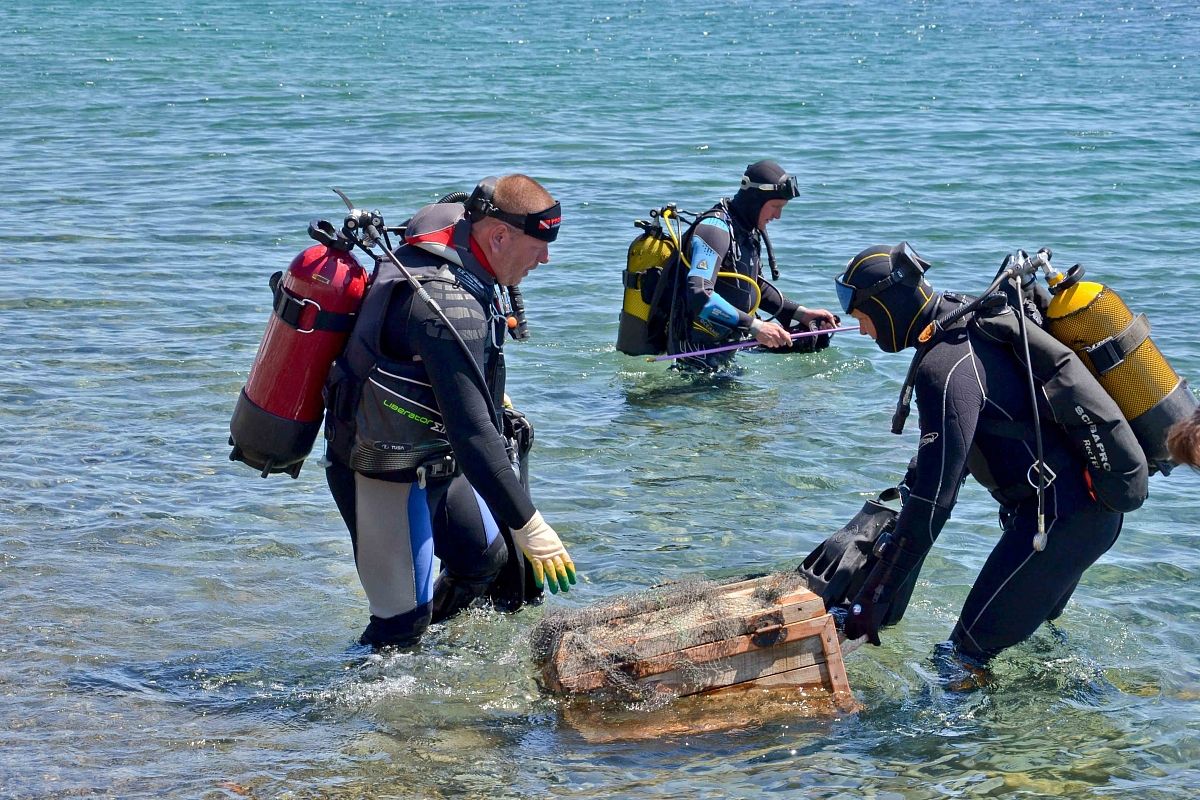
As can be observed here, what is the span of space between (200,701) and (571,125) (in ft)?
54.8

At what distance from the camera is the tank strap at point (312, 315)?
4.86 m

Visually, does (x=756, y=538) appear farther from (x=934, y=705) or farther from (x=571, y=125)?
(x=571, y=125)

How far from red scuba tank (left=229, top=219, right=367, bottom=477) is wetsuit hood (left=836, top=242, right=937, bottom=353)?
177cm

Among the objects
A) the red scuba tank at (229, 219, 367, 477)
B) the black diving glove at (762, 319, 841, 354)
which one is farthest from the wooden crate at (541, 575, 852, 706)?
the black diving glove at (762, 319, 841, 354)

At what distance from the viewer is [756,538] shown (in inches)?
280

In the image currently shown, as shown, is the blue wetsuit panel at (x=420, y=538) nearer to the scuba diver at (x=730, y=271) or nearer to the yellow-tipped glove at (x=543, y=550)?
the yellow-tipped glove at (x=543, y=550)

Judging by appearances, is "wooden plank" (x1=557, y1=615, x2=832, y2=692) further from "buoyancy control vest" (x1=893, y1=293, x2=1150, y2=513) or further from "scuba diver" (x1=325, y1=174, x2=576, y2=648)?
"buoyancy control vest" (x1=893, y1=293, x2=1150, y2=513)

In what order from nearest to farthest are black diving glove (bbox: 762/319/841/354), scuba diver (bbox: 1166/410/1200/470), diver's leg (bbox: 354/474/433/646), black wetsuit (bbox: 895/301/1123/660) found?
1. scuba diver (bbox: 1166/410/1200/470)
2. black wetsuit (bbox: 895/301/1123/660)
3. diver's leg (bbox: 354/474/433/646)
4. black diving glove (bbox: 762/319/841/354)

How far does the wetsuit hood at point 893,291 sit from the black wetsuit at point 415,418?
1.30m

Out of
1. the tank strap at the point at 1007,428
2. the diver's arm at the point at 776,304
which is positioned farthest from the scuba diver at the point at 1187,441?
the diver's arm at the point at 776,304

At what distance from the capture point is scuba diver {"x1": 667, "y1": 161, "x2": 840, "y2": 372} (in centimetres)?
880

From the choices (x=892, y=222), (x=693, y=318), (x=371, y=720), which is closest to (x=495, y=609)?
(x=371, y=720)

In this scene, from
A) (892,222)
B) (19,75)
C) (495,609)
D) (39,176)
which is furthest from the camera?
(19,75)

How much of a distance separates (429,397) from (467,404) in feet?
0.80
